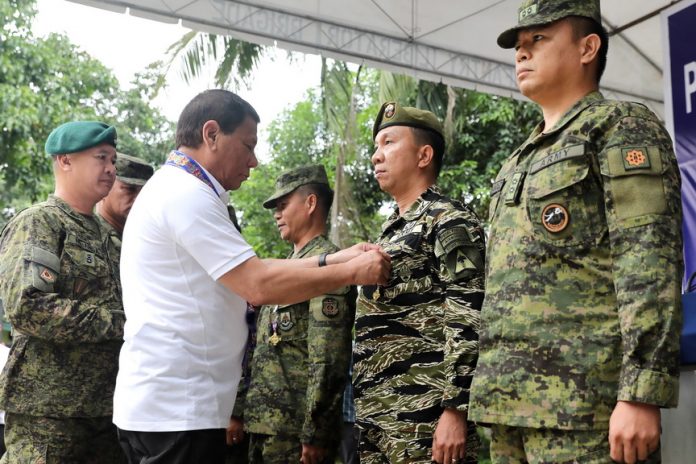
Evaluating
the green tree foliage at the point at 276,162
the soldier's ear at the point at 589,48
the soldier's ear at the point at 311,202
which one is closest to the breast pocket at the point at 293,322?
the soldier's ear at the point at 311,202

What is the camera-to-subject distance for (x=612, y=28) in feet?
20.8

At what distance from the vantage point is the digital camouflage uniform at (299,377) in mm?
3609

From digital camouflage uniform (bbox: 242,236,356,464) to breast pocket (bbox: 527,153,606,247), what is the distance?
1718mm

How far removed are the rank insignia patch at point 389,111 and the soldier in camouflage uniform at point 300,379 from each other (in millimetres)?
883

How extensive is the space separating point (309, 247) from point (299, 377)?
0.73 m

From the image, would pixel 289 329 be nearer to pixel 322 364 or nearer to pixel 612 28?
pixel 322 364

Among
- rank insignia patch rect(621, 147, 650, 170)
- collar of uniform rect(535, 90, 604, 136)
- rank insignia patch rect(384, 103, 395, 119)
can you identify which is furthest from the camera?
rank insignia patch rect(384, 103, 395, 119)

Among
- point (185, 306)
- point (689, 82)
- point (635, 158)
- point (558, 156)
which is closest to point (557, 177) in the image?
point (558, 156)

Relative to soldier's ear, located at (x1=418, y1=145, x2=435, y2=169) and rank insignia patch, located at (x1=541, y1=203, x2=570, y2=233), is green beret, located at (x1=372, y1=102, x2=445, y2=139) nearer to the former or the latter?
soldier's ear, located at (x1=418, y1=145, x2=435, y2=169)

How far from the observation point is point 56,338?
126 inches

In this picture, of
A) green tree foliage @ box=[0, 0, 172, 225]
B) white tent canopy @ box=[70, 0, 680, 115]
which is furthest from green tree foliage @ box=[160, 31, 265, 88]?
white tent canopy @ box=[70, 0, 680, 115]

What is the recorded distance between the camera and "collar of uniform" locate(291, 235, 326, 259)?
418 cm

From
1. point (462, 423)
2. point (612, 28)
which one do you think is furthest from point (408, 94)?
point (462, 423)

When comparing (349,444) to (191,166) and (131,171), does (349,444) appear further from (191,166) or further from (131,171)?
(191,166)
